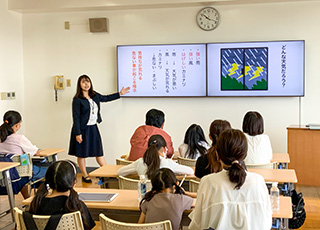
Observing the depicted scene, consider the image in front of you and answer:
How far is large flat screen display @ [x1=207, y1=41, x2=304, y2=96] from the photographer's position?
20.0 ft

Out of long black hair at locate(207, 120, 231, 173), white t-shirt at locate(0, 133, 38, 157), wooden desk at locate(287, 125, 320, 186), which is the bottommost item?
wooden desk at locate(287, 125, 320, 186)

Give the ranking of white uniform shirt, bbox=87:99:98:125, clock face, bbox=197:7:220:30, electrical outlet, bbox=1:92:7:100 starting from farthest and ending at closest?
1. electrical outlet, bbox=1:92:7:100
2. clock face, bbox=197:7:220:30
3. white uniform shirt, bbox=87:99:98:125

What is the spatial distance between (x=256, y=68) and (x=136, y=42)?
74.5 inches

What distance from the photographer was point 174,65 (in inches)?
256

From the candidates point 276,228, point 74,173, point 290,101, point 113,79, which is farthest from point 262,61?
point 74,173

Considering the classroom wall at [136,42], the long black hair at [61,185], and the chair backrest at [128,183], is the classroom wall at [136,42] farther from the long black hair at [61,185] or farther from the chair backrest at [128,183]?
the long black hair at [61,185]

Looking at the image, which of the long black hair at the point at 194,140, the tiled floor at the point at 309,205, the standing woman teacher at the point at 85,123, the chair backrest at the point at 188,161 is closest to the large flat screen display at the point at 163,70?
the standing woman teacher at the point at 85,123

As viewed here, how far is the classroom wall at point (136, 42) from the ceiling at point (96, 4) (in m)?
0.12

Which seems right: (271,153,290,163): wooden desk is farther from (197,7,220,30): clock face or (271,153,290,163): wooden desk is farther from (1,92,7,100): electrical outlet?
(1,92,7,100): electrical outlet

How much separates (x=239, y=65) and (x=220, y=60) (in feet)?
0.95

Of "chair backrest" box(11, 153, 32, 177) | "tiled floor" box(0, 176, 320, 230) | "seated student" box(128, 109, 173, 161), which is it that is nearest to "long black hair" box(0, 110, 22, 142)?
"chair backrest" box(11, 153, 32, 177)

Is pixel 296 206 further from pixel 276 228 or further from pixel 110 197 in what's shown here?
pixel 110 197

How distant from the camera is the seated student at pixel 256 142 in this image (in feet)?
13.6

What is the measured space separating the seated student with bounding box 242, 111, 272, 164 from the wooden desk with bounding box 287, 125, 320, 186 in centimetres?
171
